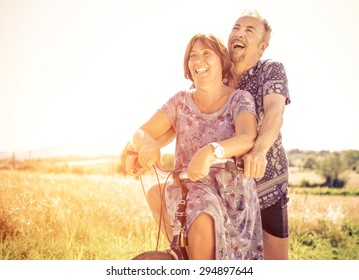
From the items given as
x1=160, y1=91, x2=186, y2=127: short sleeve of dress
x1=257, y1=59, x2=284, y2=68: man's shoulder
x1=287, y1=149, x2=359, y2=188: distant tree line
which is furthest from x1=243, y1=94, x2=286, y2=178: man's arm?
x1=287, y1=149, x2=359, y2=188: distant tree line

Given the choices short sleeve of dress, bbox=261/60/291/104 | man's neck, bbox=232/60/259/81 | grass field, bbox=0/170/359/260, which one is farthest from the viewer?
grass field, bbox=0/170/359/260

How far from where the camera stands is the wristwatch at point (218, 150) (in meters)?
2.29

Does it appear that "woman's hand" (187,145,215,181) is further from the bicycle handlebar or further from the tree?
the tree

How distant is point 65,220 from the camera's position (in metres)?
4.13

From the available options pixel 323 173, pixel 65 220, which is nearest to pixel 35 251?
pixel 65 220

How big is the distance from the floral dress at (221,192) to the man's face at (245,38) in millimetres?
407

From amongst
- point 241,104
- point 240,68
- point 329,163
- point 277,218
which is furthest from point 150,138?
point 329,163

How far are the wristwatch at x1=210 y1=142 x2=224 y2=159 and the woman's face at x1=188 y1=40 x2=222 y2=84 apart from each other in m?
0.48

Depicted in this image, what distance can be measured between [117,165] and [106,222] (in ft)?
2.61

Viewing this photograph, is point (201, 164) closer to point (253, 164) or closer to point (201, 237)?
point (253, 164)

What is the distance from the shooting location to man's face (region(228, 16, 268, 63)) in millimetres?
2980

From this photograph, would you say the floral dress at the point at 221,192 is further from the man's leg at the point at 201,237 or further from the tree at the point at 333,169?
the tree at the point at 333,169

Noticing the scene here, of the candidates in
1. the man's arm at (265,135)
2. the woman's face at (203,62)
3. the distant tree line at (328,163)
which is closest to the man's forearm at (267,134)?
the man's arm at (265,135)

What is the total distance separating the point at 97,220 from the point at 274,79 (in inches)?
81.5
